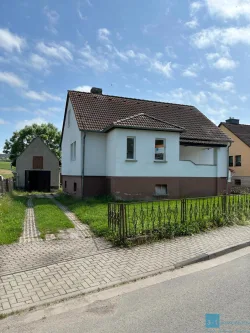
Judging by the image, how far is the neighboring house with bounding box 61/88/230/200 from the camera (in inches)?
601

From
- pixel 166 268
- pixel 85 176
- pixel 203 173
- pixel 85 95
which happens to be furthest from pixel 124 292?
pixel 85 95

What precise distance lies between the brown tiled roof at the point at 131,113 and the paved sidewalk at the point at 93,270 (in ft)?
35.8

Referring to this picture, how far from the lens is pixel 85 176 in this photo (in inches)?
649

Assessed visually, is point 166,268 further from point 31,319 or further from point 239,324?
point 31,319

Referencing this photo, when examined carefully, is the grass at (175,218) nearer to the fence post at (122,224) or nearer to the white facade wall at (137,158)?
the fence post at (122,224)

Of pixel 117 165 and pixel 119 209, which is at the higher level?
pixel 117 165

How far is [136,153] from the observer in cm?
1542

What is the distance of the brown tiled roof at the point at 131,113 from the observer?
17.2 meters

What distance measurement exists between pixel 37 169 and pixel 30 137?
2413cm

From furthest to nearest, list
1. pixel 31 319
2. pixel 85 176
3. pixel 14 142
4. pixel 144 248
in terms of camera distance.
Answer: pixel 14 142 < pixel 85 176 < pixel 144 248 < pixel 31 319

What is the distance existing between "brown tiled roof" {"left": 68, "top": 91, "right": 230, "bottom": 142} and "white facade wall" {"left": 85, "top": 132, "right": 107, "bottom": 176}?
0.62 m

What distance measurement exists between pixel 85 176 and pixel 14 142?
39.0 m

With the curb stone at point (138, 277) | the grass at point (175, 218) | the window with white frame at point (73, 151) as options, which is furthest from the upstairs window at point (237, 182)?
the curb stone at point (138, 277)

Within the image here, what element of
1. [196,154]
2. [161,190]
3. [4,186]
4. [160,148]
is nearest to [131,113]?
[160,148]
